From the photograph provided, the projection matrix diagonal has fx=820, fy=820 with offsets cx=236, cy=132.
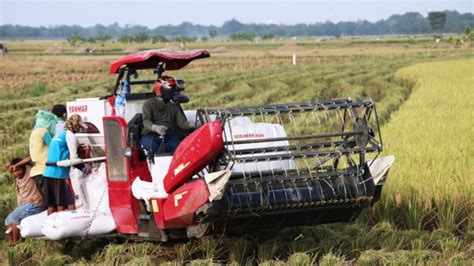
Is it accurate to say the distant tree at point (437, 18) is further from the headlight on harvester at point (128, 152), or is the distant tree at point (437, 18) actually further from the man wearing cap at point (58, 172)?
the headlight on harvester at point (128, 152)

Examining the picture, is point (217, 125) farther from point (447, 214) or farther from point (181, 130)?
point (447, 214)

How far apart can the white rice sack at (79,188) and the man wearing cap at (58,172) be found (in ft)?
0.73

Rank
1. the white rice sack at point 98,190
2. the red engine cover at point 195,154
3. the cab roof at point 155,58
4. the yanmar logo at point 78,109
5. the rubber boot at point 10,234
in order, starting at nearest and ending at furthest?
the red engine cover at point 195,154, the cab roof at point 155,58, the white rice sack at point 98,190, the rubber boot at point 10,234, the yanmar logo at point 78,109

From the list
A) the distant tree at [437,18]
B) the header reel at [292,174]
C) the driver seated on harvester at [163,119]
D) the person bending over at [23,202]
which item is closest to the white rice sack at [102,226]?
the driver seated on harvester at [163,119]

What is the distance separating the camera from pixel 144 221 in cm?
768

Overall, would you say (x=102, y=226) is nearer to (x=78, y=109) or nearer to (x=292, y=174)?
(x=78, y=109)

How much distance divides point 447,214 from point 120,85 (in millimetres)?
3781

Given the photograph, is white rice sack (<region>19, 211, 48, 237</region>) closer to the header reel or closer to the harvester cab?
the harvester cab

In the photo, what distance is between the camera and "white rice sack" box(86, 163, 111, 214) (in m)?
8.25

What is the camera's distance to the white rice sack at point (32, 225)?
8484 millimetres

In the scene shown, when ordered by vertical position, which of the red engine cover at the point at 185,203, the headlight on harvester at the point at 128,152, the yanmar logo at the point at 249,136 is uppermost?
the yanmar logo at the point at 249,136

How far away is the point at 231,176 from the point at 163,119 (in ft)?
3.21

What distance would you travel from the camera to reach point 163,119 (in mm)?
7949

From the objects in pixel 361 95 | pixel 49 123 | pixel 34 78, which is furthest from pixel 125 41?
pixel 49 123
